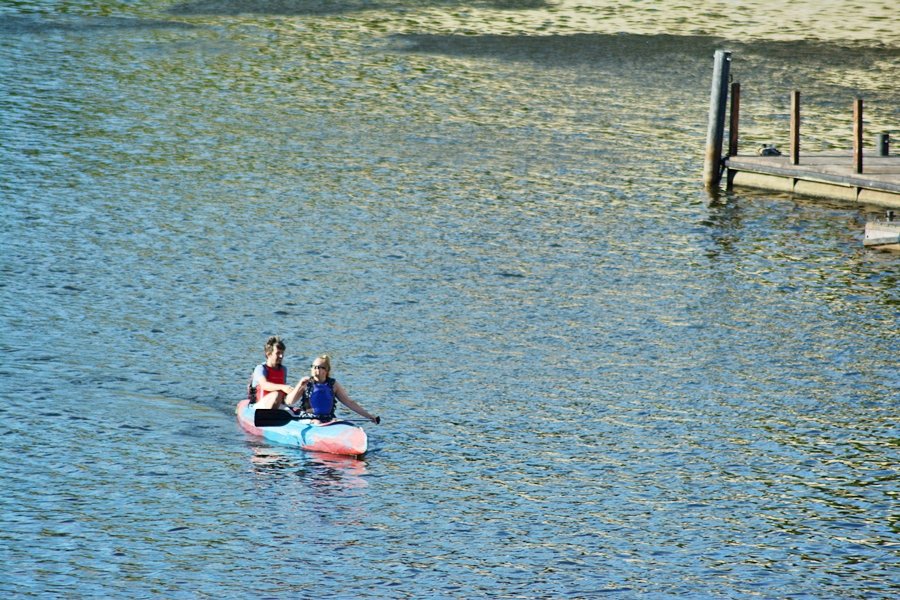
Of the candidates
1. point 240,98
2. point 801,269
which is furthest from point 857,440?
point 240,98

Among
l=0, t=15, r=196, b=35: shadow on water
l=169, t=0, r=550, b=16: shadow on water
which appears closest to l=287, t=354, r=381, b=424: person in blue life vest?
l=0, t=15, r=196, b=35: shadow on water

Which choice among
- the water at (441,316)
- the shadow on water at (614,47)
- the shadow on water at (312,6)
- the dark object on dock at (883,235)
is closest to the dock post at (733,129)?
the water at (441,316)

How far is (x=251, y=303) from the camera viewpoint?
25500mm

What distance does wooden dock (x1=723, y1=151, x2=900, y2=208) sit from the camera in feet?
104

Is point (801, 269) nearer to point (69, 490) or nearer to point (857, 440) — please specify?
point (857, 440)

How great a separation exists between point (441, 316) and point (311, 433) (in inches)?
230

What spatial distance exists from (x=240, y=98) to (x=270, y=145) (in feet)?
15.6

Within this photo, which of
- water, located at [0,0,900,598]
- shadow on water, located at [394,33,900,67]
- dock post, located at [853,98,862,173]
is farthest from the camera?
shadow on water, located at [394,33,900,67]

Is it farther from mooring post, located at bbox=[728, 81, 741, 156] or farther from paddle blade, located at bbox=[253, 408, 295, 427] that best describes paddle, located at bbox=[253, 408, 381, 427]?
mooring post, located at bbox=[728, 81, 741, 156]

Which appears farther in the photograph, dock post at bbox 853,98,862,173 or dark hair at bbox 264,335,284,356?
dock post at bbox 853,98,862,173

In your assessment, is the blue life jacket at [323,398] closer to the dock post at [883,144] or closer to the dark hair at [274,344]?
the dark hair at [274,344]

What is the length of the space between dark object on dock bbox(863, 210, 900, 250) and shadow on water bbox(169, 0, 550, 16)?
23920 mm

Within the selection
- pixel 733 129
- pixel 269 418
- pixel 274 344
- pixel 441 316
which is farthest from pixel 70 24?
pixel 269 418

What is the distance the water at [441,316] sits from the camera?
16828 mm
